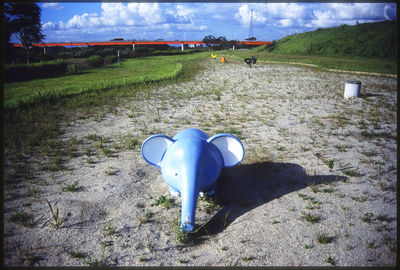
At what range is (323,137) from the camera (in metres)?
6.39

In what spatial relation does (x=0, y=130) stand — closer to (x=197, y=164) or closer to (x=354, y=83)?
(x=197, y=164)

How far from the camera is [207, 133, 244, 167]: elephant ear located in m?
3.57

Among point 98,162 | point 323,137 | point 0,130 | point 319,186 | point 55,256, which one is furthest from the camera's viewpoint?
point 323,137

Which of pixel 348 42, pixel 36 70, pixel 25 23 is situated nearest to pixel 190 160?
pixel 36 70

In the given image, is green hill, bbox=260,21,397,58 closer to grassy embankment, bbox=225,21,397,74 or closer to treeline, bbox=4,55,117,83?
grassy embankment, bbox=225,21,397,74

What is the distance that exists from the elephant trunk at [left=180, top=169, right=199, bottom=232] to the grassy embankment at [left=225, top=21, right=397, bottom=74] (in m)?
21.6

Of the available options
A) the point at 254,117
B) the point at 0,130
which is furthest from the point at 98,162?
the point at 254,117

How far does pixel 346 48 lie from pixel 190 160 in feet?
127

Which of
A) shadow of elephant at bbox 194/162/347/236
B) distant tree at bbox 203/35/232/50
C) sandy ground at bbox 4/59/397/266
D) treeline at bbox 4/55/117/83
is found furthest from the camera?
distant tree at bbox 203/35/232/50

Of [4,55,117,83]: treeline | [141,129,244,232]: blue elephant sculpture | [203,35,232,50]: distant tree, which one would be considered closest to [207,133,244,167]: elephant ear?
[141,129,244,232]: blue elephant sculpture

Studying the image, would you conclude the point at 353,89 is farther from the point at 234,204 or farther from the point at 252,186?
the point at 234,204

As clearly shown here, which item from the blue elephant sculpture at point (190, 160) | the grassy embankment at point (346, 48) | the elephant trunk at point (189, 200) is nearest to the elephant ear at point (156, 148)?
the blue elephant sculpture at point (190, 160)

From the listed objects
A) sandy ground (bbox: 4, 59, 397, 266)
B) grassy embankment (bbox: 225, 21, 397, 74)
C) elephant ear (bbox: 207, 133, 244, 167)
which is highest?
grassy embankment (bbox: 225, 21, 397, 74)

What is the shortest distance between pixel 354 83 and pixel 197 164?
1043 centimetres
